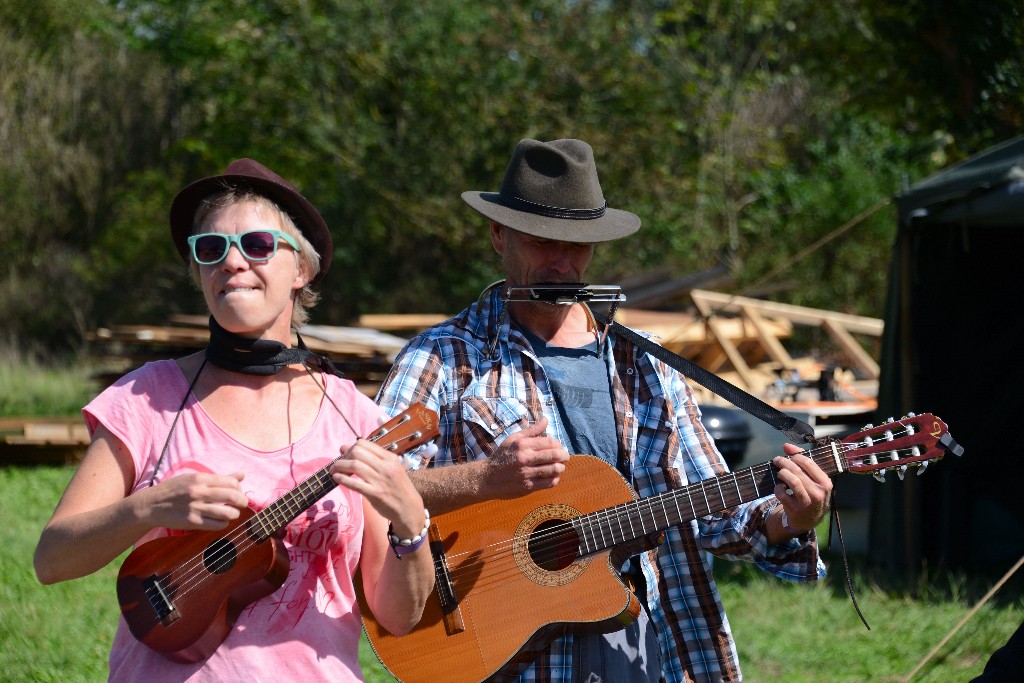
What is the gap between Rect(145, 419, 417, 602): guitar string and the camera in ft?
7.19

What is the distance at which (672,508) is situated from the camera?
3012mm

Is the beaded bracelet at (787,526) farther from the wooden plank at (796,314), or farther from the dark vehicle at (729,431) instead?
the wooden plank at (796,314)

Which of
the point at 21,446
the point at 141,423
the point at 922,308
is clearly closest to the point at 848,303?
the point at 922,308

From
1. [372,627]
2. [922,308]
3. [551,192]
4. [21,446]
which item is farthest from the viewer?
[21,446]

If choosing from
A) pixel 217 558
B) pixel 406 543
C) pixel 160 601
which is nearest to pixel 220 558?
pixel 217 558

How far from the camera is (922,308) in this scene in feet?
21.7

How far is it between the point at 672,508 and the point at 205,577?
133 cm

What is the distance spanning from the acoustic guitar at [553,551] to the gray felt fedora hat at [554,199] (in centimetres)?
66

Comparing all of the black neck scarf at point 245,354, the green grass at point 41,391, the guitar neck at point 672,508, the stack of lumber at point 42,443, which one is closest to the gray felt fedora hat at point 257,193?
the black neck scarf at point 245,354

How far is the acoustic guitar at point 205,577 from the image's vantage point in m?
2.17

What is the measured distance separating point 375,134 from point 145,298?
6.43 meters

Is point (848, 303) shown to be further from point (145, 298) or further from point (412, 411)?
point (412, 411)

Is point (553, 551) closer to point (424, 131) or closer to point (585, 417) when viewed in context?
point (585, 417)

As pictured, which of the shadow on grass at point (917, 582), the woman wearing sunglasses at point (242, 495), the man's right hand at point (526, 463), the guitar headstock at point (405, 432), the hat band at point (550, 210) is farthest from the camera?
the shadow on grass at point (917, 582)
